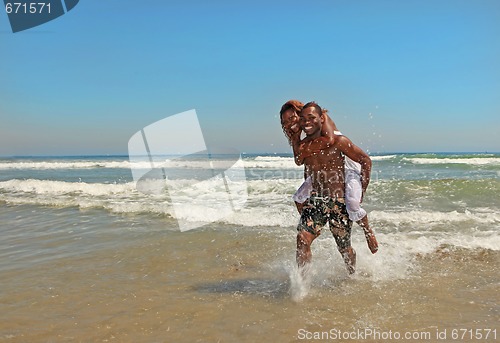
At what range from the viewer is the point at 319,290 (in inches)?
150

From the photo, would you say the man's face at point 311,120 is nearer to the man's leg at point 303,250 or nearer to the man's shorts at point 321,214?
the man's shorts at point 321,214

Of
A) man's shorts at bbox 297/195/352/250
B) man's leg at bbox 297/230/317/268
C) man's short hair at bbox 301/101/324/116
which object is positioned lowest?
man's leg at bbox 297/230/317/268

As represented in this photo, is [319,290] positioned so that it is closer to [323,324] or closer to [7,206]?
[323,324]

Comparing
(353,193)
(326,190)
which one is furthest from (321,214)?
(353,193)

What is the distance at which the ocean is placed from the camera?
2.97 m

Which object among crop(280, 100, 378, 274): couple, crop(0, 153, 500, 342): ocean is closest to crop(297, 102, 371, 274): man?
crop(280, 100, 378, 274): couple

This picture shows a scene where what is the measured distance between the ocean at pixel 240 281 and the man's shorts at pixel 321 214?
556 mm

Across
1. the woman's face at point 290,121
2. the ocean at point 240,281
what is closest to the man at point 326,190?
the woman's face at point 290,121

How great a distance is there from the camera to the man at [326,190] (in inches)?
147

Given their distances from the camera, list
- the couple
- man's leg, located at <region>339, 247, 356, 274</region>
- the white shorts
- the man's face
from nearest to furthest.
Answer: the man's face < the couple < the white shorts < man's leg, located at <region>339, 247, 356, 274</region>

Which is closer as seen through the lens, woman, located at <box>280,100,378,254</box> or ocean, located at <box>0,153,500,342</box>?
ocean, located at <box>0,153,500,342</box>

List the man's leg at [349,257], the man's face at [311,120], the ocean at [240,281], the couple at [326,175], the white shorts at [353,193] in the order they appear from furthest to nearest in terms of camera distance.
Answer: the man's leg at [349,257] < the white shorts at [353,193] < the couple at [326,175] < the man's face at [311,120] < the ocean at [240,281]

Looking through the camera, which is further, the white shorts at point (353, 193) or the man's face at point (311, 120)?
the white shorts at point (353, 193)

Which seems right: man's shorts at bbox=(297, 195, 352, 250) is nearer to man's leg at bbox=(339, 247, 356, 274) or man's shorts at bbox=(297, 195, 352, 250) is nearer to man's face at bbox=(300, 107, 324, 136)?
man's leg at bbox=(339, 247, 356, 274)
